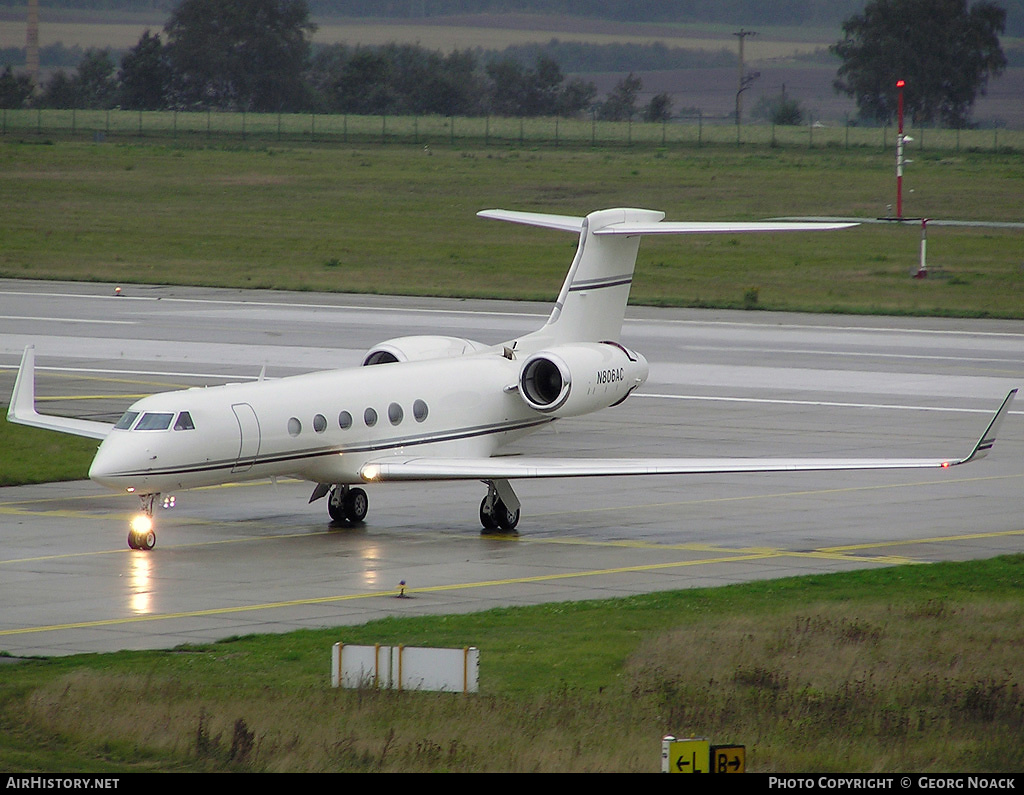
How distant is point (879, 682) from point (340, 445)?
1145 cm

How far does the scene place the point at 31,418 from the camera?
1167 inches

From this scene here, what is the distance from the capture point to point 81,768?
49.0 ft

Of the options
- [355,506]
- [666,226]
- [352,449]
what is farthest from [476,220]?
[352,449]

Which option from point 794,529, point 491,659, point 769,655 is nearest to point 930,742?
point 769,655

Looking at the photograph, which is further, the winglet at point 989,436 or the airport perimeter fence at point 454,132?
the airport perimeter fence at point 454,132

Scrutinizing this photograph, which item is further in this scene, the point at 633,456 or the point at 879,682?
the point at 633,456

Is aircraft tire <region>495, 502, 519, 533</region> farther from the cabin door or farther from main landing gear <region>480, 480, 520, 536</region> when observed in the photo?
the cabin door

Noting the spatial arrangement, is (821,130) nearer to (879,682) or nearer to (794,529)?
(794,529)

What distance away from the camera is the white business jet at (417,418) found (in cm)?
2578

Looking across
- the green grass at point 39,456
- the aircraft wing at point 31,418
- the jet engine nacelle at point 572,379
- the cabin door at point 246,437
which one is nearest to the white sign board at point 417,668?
the cabin door at point 246,437

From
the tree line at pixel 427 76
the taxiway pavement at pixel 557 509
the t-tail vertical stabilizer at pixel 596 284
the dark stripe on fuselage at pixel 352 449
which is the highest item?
the tree line at pixel 427 76

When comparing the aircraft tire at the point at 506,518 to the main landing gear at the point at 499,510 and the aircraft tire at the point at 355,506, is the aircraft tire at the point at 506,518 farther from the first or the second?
the aircraft tire at the point at 355,506

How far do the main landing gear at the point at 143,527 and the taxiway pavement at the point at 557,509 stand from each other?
0.73 feet

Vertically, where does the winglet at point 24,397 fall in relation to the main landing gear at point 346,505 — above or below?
above
